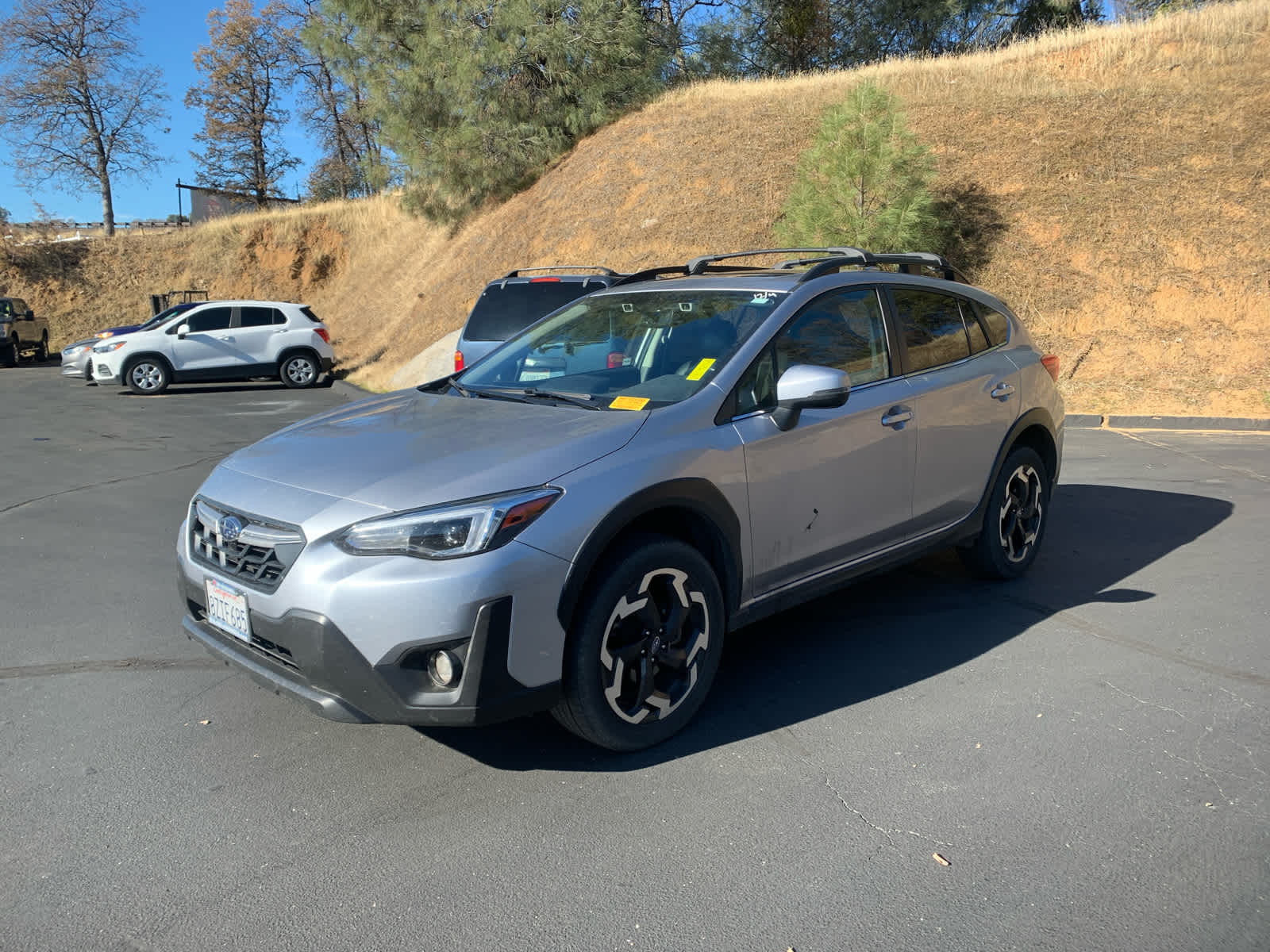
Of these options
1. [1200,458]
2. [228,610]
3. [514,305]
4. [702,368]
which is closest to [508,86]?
[514,305]

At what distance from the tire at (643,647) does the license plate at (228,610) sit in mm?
1098

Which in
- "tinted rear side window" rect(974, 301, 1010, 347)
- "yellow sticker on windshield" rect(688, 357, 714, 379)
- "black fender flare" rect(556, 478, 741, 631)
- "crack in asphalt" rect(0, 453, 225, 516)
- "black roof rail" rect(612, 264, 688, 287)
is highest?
"black roof rail" rect(612, 264, 688, 287)

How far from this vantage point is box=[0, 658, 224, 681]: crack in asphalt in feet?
14.6

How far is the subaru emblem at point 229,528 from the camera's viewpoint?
136 inches

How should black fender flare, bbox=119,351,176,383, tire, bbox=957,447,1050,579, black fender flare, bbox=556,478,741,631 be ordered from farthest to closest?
1. black fender flare, bbox=119,351,176,383
2. tire, bbox=957,447,1050,579
3. black fender flare, bbox=556,478,741,631

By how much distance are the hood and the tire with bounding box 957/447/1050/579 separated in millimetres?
2632

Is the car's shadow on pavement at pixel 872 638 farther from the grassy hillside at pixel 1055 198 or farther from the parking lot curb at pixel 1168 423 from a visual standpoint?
the grassy hillside at pixel 1055 198

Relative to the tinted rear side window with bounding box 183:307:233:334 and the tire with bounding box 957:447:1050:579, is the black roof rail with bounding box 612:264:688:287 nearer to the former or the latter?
the tire with bounding box 957:447:1050:579

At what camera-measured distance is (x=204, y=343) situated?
20031 millimetres

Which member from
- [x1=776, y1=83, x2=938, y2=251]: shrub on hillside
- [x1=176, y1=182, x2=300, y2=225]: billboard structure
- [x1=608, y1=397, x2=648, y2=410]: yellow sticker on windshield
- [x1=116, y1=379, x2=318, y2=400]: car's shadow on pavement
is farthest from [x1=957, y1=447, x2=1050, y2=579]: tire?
[x1=176, y1=182, x2=300, y2=225]: billboard structure

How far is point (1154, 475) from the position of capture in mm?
9102

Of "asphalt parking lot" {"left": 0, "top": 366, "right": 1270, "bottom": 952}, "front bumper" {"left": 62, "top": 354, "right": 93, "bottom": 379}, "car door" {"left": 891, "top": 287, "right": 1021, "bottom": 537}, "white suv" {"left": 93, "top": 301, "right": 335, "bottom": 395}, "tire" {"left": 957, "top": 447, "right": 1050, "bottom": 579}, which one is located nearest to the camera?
"asphalt parking lot" {"left": 0, "top": 366, "right": 1270, "bottom": 952}

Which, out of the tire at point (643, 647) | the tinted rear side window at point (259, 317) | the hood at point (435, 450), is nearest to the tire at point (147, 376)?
the tinted rear side window at point (259, 317)

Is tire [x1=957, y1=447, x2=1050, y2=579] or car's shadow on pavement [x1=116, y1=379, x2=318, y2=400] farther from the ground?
tire [x1=957, y1=447, x2=1050, y2=579]
